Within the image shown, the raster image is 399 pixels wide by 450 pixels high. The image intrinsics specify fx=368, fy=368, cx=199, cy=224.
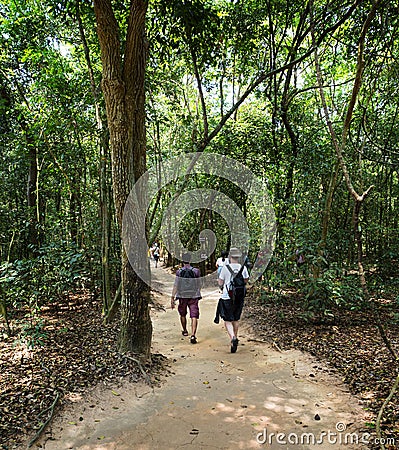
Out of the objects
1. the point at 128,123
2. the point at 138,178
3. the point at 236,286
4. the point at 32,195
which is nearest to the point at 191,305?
the point at 236,286

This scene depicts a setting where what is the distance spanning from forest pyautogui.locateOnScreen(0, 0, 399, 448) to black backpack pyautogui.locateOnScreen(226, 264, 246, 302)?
1.13 meters

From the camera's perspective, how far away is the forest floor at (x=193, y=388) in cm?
357

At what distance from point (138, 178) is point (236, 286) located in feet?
8.22

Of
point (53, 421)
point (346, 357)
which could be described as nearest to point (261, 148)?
point (346, 357)

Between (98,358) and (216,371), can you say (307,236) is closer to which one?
(216,371)

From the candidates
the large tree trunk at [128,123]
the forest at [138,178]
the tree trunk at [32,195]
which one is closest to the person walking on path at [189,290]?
the forest at [138,178]

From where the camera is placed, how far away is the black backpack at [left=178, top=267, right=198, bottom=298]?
22.5ft

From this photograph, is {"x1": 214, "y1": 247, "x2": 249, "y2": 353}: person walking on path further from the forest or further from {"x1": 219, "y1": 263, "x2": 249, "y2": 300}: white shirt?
the forest

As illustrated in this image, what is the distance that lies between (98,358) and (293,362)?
2847 millimetres


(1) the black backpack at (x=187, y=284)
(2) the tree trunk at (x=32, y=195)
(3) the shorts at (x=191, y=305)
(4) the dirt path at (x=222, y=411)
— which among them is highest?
(2) the tree trunk at (x=32, y=195)

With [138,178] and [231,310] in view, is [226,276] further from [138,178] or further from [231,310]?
[138,178]

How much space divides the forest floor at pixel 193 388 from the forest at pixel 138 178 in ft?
0.16

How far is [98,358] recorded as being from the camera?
16.7 feet

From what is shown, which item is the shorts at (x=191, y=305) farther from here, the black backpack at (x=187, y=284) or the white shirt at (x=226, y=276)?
the white shirt at (x=226, y=276)
